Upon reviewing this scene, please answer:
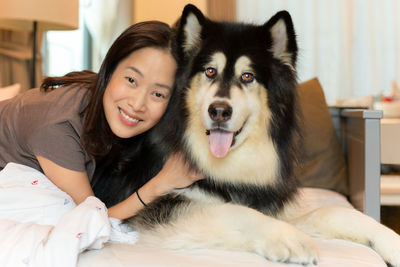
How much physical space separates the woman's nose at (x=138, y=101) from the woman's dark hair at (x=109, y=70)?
150 millimetres

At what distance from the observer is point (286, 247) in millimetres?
1116

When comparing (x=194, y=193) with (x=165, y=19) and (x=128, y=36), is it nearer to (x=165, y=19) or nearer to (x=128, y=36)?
(x=128, y=36)

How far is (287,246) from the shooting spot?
3.67 ft

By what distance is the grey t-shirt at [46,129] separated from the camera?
56.4 inches

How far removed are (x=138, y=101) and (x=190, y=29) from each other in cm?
31

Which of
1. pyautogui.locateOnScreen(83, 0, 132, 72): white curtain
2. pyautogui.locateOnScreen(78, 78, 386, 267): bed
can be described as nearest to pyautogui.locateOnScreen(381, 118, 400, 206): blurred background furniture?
pyautogui.locateOnScreen(78, 78, 386, 267): bed

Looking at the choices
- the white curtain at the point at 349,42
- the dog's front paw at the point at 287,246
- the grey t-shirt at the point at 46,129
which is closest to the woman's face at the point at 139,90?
the grey t-shirt at the point at 46,129

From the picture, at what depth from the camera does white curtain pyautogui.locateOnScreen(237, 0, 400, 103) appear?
12.9ft

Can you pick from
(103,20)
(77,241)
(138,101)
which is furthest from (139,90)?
(103,20)

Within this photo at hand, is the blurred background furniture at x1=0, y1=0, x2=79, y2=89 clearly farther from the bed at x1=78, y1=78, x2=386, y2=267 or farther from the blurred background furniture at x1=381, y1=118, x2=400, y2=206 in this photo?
the blurred background furniture at x1=381, y1=118, x2=400, y2=206

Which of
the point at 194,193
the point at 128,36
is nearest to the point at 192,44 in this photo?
the point at 128,36

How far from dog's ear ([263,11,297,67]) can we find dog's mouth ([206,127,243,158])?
→ 34 centimetres

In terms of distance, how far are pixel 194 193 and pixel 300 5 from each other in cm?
316

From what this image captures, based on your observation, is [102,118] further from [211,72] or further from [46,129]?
[211,72]
